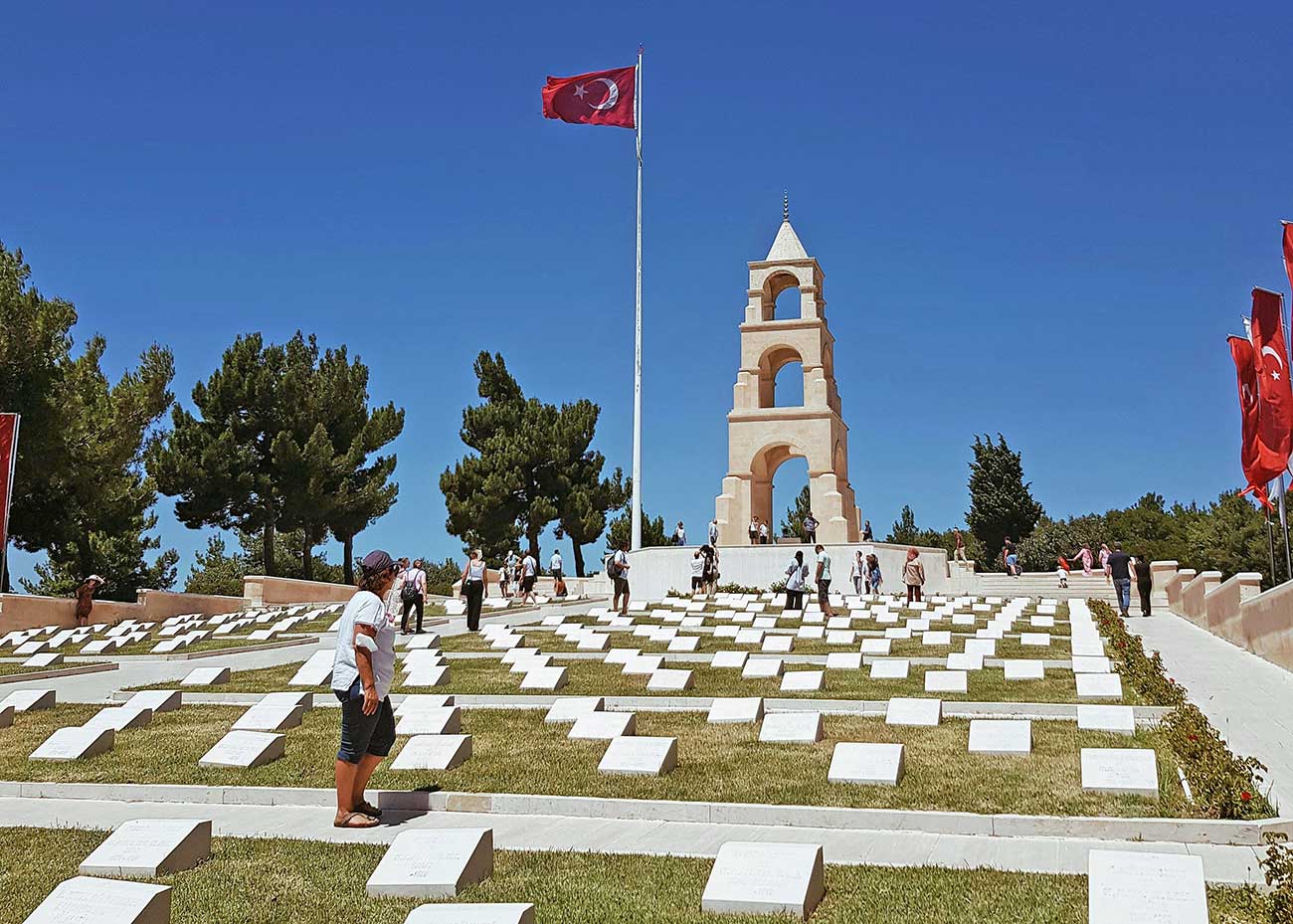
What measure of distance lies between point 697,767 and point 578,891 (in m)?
3.05

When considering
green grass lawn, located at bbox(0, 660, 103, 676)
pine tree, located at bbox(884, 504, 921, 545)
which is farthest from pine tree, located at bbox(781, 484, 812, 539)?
green grass lawn, located at bbox(0, 660, 103, 676)

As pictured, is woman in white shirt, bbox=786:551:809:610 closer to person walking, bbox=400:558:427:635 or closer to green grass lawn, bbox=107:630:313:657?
person walking, bbox=400:558:427:635

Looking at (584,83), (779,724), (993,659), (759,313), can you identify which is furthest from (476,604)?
(759,313)

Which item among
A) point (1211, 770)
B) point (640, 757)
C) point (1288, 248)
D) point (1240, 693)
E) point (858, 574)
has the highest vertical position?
point (1288, 248)

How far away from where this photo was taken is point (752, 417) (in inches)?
1690

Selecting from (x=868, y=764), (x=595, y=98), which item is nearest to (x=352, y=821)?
(x=868, y=764)

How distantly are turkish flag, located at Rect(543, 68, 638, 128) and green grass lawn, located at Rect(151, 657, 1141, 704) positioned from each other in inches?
942

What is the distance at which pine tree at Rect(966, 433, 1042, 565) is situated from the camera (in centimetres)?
6262

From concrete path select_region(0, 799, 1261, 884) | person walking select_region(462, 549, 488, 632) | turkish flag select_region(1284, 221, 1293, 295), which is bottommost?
concrete path select_region(0, 799, 1261, 884)

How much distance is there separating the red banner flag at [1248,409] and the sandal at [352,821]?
865 inches

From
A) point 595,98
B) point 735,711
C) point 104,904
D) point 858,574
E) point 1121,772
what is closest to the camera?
point 104,904

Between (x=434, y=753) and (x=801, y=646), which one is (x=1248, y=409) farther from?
(x=434, y=753)

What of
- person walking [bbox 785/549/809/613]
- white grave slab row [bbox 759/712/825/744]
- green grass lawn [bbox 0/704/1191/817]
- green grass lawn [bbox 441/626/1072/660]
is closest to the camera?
green grass lawn [bbox 0/704/1191/817]

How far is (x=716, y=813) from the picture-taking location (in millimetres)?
7309
